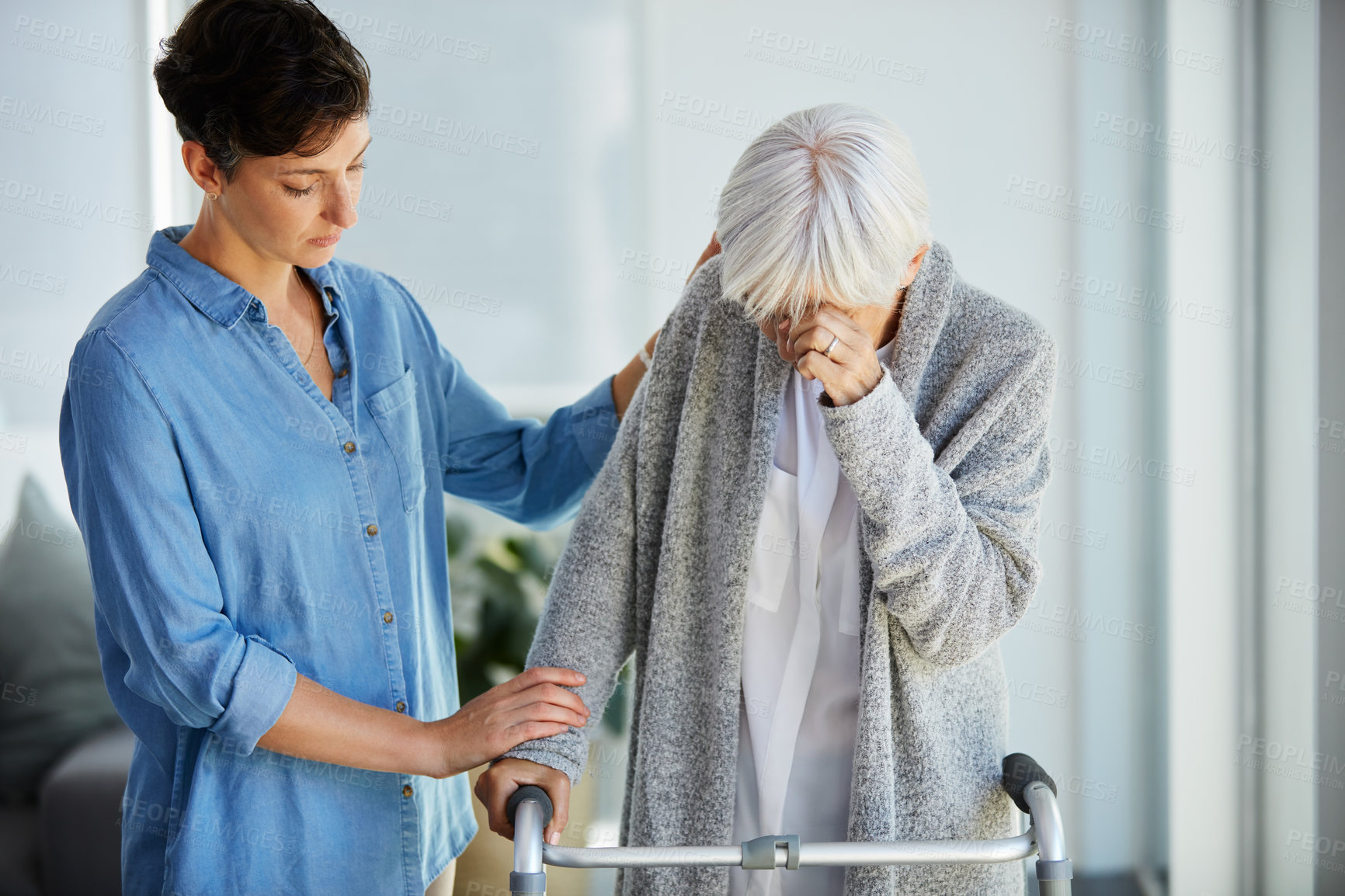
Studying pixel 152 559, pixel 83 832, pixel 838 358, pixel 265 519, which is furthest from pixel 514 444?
pixel 83 832

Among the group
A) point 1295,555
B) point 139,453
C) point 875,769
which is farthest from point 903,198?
point 1295,555

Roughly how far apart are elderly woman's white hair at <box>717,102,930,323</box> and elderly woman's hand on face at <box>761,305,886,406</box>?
0.04 meters

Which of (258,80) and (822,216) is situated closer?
(822,216)

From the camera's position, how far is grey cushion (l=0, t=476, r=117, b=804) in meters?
2.52

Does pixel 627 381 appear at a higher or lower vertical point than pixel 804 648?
higher

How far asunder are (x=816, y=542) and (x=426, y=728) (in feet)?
1.76

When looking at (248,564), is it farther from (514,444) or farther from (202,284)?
(514,444)

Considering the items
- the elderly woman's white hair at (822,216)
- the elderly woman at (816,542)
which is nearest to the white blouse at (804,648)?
the elderly woman at (816,542)

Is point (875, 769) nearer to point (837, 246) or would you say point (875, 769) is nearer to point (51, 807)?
point (837, 246)

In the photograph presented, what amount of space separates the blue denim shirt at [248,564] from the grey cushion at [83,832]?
4.28ft

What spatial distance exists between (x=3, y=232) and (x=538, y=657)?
2.16 m

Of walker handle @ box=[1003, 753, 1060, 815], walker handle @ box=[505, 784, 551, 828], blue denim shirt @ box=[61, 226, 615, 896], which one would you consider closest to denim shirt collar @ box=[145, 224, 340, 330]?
blue denim shirt @ box=[61, 226, 615, 896]

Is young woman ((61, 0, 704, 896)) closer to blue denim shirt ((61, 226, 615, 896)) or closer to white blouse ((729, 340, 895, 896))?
blue denim shirt ((61, 226, 615, 896))

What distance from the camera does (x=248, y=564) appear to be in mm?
A: 1226
